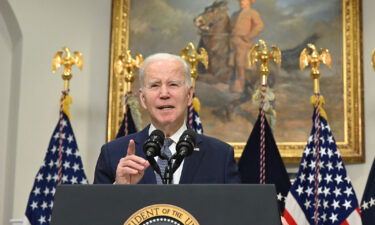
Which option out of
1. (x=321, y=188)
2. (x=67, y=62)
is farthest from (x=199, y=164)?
(x=67, y=62)

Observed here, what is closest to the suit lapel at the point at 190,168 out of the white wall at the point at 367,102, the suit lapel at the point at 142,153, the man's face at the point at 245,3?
the suit lapel at the point at 142,153

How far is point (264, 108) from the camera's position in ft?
23.0

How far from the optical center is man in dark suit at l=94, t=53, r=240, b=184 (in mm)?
3268

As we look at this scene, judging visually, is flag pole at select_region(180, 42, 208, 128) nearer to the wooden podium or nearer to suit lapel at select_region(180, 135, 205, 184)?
suit lapel at select_region(180, 135, 205, 184)

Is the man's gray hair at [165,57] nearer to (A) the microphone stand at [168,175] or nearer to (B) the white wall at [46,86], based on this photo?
A: (A) the microphone stand at [168,175]

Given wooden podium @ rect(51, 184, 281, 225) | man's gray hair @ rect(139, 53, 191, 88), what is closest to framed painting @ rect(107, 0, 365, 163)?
man's gray hair @ rect(139, 53, 191, 88)

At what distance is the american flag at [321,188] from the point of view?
628 centimetres

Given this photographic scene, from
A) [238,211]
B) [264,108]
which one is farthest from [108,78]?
[238,211]

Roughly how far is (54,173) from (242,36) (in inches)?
109

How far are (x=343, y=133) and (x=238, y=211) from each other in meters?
5.38

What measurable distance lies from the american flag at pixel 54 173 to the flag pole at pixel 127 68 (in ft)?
2.14

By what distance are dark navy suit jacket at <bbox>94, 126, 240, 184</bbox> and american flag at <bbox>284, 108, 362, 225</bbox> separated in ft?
10.5

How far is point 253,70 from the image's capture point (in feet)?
24.6

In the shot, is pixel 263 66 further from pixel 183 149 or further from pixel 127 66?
pixel 183 149
